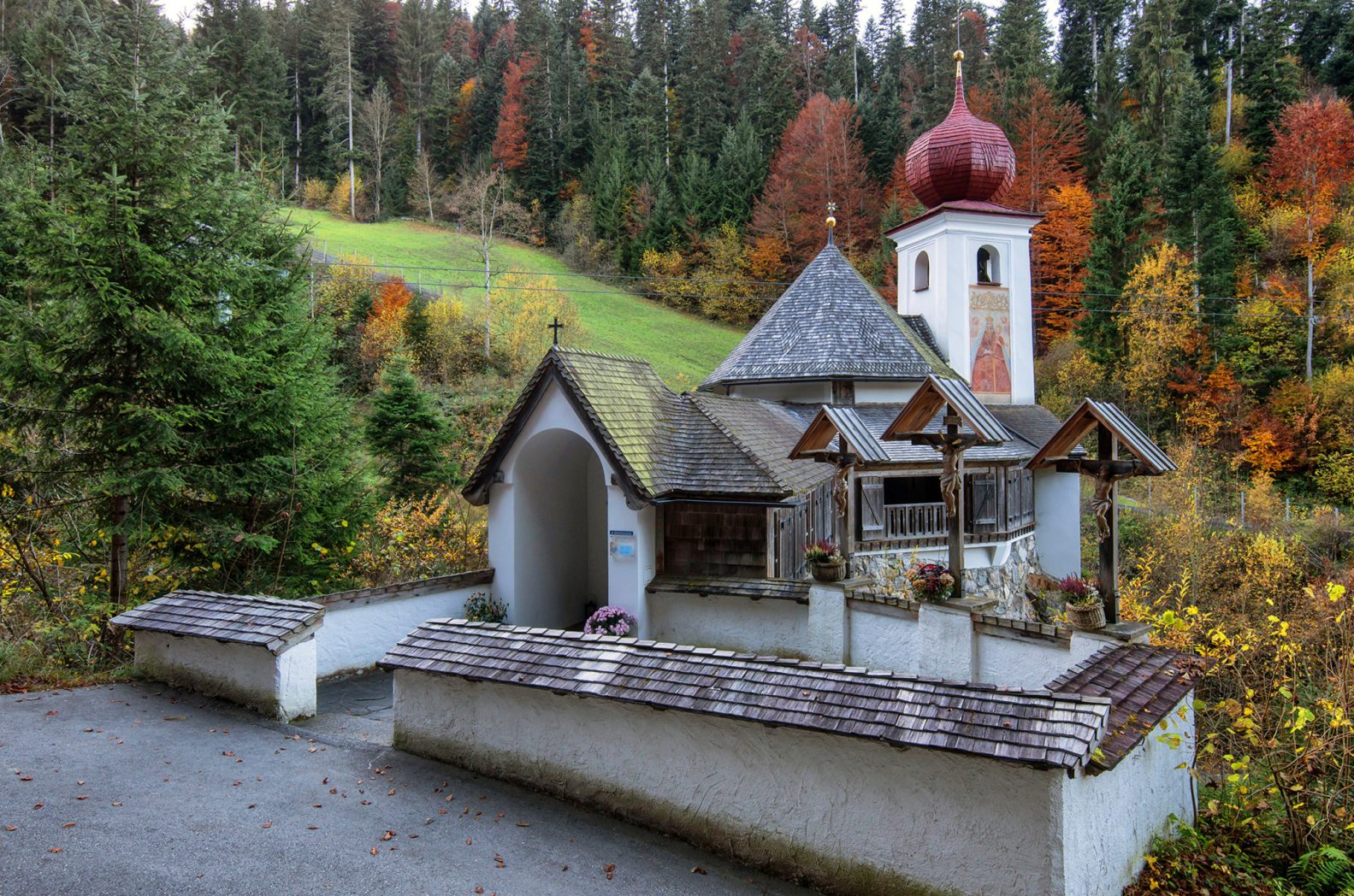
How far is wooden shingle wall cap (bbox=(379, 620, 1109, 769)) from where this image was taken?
4.26m

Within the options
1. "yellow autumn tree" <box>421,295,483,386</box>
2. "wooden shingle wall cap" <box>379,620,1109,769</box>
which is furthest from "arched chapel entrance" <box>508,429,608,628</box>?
"yellow autumn tree" <box>421,295,483,386</box>

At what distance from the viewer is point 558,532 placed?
11797 millimetres

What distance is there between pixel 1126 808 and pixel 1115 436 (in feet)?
8.46

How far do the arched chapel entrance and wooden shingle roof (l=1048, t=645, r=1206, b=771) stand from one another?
6744 mm

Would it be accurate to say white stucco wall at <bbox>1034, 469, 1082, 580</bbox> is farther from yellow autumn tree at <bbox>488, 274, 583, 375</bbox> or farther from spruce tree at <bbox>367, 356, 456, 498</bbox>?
yellow autumn tree at <bbox>488, 274, 583, 375</bbox>

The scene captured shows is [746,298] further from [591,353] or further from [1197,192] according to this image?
[591,353]

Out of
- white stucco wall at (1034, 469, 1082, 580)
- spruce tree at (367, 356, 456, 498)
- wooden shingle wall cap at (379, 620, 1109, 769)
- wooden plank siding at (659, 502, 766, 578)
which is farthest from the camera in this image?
spruce tree at (367, 356, 456, 498)

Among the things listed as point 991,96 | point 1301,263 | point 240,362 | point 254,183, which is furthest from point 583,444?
point 991,96

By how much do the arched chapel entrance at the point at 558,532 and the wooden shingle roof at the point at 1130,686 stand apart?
A: 6744 mm

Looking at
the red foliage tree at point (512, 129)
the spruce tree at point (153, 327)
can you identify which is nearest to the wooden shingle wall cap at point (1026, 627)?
the spruce tree at point (153, 327)

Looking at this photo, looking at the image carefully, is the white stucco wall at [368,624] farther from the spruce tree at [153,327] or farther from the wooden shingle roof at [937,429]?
the wooden shingle roof at [937,429]

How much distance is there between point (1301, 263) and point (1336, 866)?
31.2 m

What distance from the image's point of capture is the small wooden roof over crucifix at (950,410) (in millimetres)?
6891

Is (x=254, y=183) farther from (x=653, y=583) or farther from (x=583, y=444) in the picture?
(x=653, y=583)
